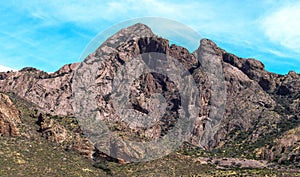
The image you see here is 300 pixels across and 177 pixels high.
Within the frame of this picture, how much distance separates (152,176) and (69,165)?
30.1 m

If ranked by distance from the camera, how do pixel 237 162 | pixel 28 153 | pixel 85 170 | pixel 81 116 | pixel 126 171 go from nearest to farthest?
pixel 28 153, pixel 85 170, pixel 126 171, pixel 237 162, pixel 81 116

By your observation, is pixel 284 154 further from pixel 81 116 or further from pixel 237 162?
pixel 81 116

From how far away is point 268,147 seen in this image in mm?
187250

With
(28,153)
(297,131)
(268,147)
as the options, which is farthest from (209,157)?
(28,153)

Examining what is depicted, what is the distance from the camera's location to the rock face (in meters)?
131

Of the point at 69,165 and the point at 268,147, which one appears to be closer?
the point at 69,165

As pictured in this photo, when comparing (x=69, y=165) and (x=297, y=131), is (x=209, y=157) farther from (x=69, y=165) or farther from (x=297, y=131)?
(x=69, y=165)

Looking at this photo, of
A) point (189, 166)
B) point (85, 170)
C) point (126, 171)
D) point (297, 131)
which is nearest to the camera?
point (85, 170)

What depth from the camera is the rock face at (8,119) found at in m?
131

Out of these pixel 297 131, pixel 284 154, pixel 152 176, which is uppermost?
pixel 297 131

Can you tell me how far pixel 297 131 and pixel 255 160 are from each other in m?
26.7

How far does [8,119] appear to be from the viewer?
13338 cm

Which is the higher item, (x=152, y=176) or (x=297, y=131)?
(x=297, y=131)

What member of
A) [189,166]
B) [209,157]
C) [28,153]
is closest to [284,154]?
[209,157]
